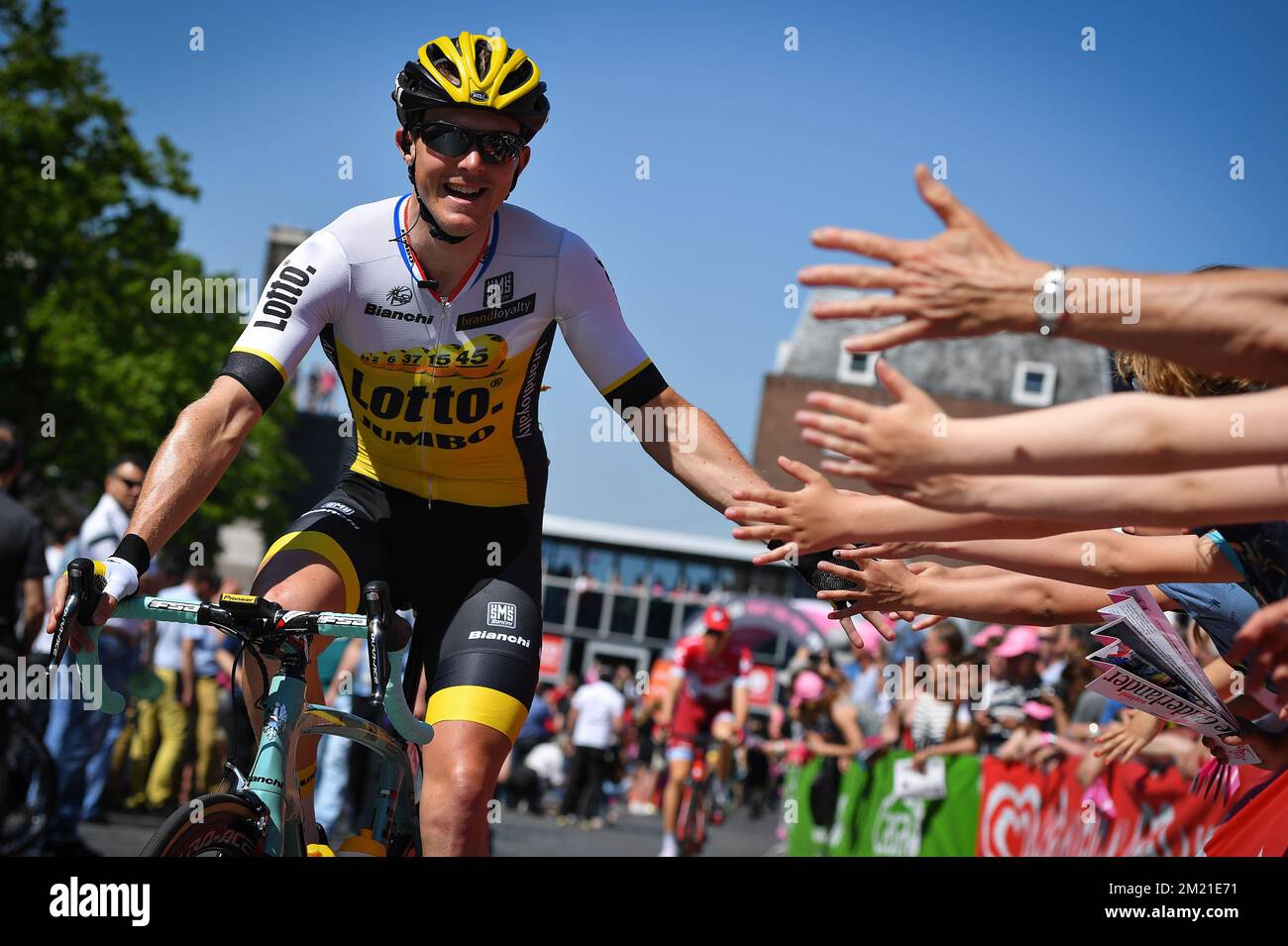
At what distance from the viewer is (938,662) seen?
439 inches

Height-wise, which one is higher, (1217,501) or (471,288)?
(471,288)

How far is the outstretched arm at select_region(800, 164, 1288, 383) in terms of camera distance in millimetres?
2766

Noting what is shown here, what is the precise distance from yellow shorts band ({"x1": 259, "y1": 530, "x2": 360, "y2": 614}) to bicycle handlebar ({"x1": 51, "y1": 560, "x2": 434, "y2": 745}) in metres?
0.56

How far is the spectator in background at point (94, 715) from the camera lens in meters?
9.16

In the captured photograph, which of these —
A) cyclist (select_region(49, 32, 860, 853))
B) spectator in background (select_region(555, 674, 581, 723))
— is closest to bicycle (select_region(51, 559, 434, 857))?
cyclist (select_region(49, 32, 860, 853))

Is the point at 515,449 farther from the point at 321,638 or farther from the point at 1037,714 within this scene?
the point at 1037,714

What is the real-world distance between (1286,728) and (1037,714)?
6.40 m

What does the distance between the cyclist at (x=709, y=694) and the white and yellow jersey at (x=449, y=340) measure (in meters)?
8.98

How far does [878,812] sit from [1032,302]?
1043 cm

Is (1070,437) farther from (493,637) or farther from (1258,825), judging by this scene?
(493,637)

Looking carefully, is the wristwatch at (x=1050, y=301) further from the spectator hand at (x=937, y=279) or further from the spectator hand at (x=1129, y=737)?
the spectator hand at (x=1129, y=737)

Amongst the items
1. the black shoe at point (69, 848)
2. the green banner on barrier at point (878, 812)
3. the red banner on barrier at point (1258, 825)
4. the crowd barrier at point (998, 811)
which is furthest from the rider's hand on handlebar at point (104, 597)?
the green banner on barrier at point (878, 812)
